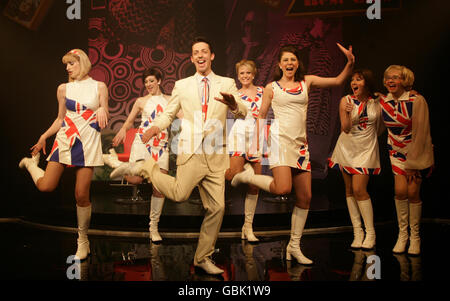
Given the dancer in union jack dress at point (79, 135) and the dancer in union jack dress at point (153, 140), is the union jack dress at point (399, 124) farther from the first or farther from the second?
the dancer in union jack dress at point (79, 135)

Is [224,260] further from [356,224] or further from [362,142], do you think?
[362,142]

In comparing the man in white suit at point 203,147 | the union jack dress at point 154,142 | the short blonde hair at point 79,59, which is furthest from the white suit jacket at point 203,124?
the union jack dress at point 154,142

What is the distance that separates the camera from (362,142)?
4.25m

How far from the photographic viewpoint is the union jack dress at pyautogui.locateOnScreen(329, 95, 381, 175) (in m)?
4.20

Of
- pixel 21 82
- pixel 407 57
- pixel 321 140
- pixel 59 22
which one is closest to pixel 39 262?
pixel 21 82

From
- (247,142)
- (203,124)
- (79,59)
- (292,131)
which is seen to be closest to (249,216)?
(247,142)

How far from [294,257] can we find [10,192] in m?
4.66

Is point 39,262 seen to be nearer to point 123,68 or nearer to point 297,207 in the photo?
point 297,207

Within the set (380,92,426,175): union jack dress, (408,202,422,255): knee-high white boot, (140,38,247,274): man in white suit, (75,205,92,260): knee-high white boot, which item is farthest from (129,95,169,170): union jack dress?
(408,202,422,255): knee-high white boot

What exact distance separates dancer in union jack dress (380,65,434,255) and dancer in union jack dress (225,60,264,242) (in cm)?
148

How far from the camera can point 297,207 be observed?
3.68 metres

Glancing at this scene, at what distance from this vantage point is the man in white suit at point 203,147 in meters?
3.21

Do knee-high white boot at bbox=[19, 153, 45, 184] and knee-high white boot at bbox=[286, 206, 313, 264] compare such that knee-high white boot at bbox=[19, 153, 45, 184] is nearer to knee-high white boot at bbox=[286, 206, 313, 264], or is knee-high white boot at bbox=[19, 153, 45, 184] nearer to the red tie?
the red tie
